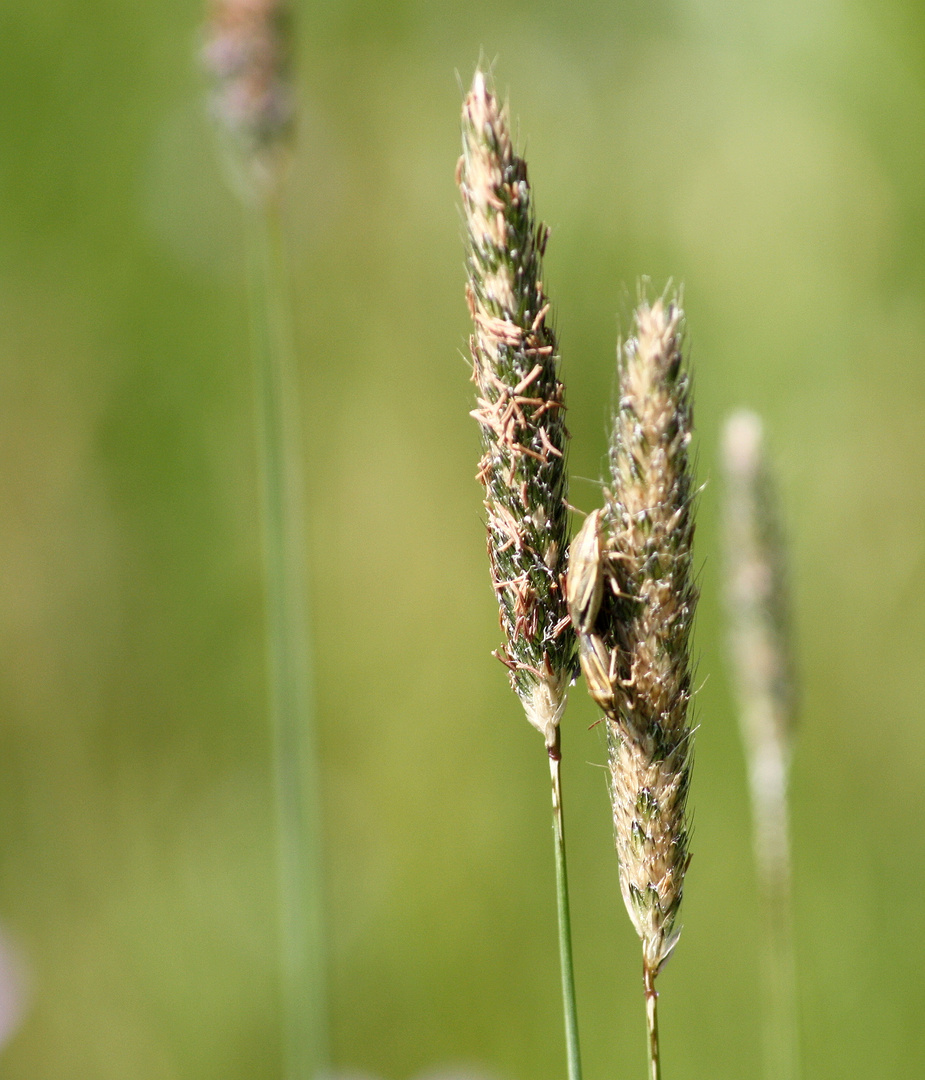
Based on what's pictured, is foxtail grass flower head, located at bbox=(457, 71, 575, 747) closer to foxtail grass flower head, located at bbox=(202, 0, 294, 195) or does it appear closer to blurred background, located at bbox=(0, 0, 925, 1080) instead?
foxtail grass flower head, located at bbox=(202, 0, 294, 195)

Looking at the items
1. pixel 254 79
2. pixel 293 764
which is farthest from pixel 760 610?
pixel 254 79

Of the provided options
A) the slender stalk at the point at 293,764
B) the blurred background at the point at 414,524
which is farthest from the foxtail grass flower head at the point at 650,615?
the blurred background at the point at 414,524

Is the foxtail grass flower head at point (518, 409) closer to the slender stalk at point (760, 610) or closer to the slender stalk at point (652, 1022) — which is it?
the slender stalk at point (652, 1022)

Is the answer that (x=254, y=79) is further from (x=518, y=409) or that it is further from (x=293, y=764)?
(x=518, y=409)

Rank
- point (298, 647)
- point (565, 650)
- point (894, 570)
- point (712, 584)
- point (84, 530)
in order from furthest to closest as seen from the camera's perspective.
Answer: point (712, 584)
point (84, 530)
point (894, 570)
point (298, 647)
point (565, 650)

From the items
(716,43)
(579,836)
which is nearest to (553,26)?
(716,43)

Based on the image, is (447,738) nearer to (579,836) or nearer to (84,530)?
(579,836)
